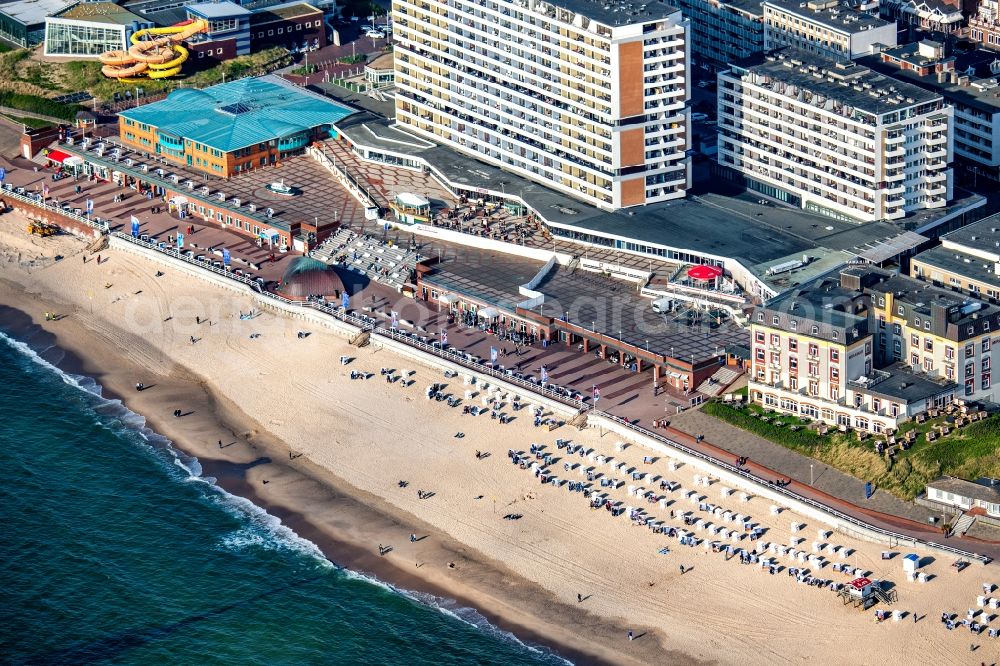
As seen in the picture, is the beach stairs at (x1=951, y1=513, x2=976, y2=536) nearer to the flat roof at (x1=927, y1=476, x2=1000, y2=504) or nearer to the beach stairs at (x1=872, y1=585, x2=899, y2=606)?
the flat roof at (x1=927, y1=476, x2=1000, y2=504)

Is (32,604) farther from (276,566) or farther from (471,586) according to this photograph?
(471,586)

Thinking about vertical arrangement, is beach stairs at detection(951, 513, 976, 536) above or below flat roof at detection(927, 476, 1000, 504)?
below

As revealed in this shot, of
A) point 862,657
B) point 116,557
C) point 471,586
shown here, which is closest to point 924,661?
point 862,657

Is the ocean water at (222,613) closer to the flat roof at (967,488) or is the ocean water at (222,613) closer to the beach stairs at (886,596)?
the beach stairs at (886,596)

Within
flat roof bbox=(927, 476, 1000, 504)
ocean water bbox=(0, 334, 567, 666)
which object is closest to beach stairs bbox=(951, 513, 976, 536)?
flat roof bbox=(927, 476, 1000, 504)

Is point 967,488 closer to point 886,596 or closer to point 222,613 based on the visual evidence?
point 886,596

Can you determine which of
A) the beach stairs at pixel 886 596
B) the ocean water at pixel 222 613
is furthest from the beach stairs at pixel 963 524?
the ocean water at pixel 222 613
